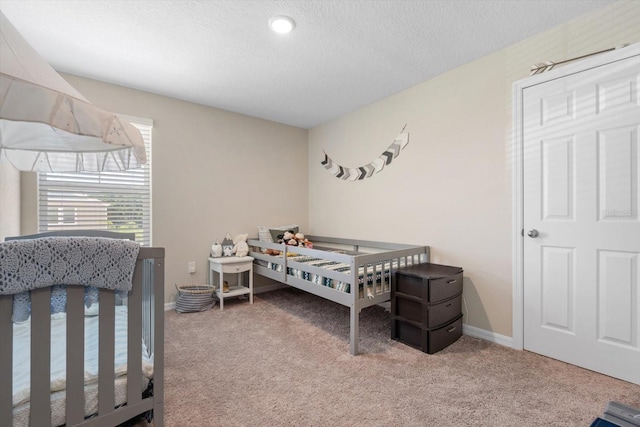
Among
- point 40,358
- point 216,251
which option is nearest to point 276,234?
point 216,251

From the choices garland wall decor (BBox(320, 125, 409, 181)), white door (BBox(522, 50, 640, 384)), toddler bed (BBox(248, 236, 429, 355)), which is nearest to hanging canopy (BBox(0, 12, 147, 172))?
toddler bed (BBox(248, 236, 429, 355))

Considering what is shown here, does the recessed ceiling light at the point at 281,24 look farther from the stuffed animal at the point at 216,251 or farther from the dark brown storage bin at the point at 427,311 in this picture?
the stuffed animal at the point at 216,251

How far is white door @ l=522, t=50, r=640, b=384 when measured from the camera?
1.82m

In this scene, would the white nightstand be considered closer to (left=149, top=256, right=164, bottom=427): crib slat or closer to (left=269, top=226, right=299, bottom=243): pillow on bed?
(left=269, top=226, right=299, bottom=243): pillow on bed

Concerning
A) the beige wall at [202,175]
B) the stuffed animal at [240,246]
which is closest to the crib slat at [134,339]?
the beige wall at [202,175]

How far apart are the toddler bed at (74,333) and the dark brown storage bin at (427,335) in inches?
68.0

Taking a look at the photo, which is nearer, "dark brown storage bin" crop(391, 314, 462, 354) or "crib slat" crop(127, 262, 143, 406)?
"crib slat" crop(127, 262, 143, 406)

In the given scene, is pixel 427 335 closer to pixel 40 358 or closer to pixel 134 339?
pixel 134 339

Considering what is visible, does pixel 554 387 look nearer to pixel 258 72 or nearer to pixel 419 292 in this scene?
pixel 419 292

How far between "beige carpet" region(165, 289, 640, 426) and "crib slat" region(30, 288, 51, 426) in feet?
1.97

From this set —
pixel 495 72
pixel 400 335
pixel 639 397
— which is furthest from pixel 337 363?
pixel 495 72

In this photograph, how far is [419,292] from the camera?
2.28m

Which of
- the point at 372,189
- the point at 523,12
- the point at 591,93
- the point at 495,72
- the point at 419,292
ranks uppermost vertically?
the point at 523,12

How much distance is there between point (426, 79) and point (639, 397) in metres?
2.67
